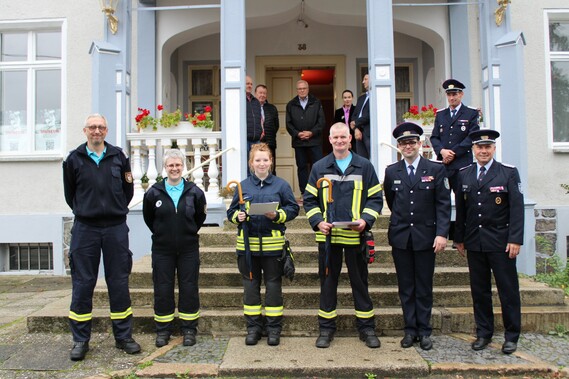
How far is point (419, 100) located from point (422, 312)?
5821mm

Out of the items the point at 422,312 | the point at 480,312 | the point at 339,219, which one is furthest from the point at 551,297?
the point at 339,219

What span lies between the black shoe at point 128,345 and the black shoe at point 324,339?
1.49 metres

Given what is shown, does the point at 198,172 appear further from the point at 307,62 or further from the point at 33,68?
the point at 33,68

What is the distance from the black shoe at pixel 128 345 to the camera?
392 centimetres

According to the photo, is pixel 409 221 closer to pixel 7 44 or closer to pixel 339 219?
pixel 339 219

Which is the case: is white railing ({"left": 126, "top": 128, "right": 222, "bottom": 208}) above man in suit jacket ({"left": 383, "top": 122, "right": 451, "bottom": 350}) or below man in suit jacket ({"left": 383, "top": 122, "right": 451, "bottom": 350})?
above

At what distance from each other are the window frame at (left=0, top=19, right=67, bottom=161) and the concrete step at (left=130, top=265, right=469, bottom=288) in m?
3.73

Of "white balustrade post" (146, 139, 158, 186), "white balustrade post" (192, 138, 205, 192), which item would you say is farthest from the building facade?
"white balustrade post" (192, 138, 205, 192)

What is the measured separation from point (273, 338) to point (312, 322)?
47 centimetres

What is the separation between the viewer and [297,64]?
356 inches

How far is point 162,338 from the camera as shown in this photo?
4129 mm

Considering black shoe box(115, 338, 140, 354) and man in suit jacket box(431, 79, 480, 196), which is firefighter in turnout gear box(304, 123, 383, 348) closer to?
man in suit jacket box(431, 79, 480, 196)

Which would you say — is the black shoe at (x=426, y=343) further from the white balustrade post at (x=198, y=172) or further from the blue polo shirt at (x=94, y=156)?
the white balustrade post at (x=198, y=172)

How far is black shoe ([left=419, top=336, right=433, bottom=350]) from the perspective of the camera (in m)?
3.93
